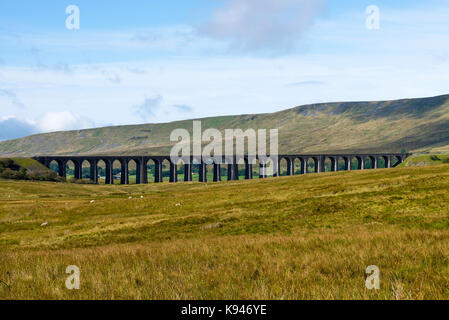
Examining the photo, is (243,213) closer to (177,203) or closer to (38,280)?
(177,203)

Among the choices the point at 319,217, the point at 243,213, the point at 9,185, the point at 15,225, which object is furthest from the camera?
the point at 9,185

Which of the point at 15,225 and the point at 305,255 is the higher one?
the point at 305,255

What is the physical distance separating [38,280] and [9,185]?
97.1m

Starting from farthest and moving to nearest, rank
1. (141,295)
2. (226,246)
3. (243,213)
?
(243,213), (226,246), (141,295)

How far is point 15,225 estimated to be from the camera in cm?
4059

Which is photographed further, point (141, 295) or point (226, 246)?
point (226, 246)
